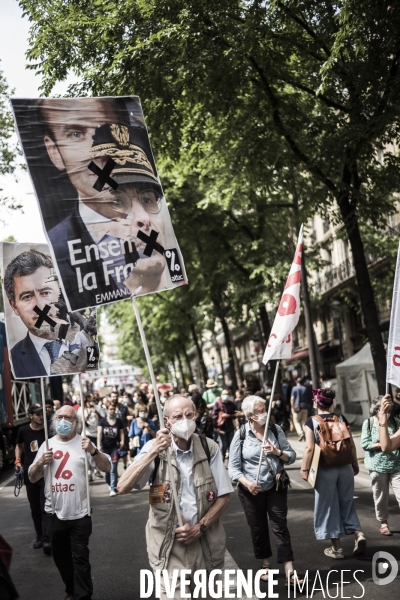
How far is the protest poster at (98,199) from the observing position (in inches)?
239

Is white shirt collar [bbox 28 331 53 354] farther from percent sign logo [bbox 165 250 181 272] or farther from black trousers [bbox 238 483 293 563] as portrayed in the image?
percent sign logo [bbox 165 250 181 272]

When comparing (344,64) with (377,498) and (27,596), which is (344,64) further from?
(27,596)

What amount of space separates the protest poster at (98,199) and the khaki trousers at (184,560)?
1789mm

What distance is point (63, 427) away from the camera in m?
7.71

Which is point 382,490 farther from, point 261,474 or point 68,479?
point 68,479

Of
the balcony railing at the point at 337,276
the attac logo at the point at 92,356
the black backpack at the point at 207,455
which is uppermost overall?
the balcony railing at the point at 337,276

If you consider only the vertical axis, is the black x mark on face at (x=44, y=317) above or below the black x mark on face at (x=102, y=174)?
below

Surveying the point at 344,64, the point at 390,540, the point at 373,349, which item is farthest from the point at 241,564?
the point at 344,64

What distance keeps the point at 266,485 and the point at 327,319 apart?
39.7 m

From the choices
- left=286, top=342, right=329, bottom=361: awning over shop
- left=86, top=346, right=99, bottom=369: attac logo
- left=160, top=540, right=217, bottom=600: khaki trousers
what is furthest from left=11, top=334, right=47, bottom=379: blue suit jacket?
left=286, top=342, right=329, bottom=361: awning over shop

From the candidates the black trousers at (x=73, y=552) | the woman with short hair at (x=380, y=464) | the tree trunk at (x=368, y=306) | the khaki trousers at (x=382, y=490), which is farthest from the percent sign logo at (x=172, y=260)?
the tree trunk at (x=368, y=306)

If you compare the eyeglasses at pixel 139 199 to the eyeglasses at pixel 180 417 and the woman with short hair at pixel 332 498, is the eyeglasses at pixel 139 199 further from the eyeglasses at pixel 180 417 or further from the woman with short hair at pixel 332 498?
the woman with short hair at pixel 332 498

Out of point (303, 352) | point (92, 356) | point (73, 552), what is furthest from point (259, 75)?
point (303, 352)

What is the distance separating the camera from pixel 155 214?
249 inches
